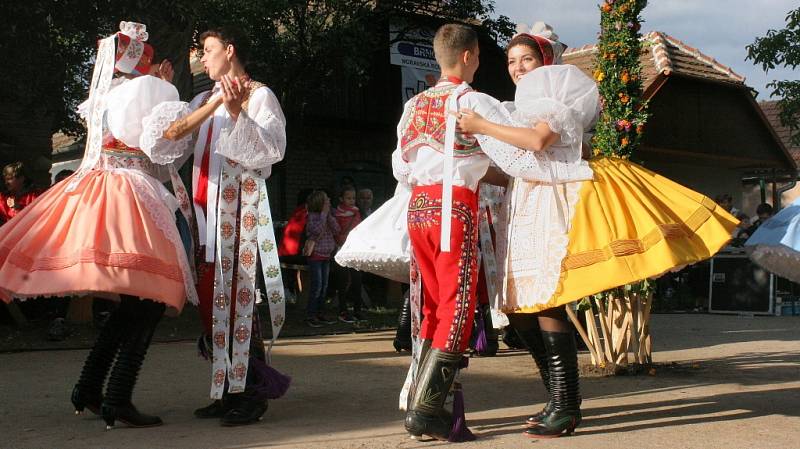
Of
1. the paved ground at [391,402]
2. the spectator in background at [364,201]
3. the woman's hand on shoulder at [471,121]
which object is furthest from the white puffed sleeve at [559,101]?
the spectator in background at [364,201]

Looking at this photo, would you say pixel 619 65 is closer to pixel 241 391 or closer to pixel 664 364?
pixel 664 364

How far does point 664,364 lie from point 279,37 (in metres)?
9.52

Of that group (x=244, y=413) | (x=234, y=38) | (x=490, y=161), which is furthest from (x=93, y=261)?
(x=490, y=161)

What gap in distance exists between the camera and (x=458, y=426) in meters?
4.37

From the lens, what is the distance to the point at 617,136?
6.85 m

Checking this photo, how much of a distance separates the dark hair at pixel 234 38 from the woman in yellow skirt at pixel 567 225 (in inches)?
52.4

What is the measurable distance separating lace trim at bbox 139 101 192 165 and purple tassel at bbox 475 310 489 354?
3.83 metres

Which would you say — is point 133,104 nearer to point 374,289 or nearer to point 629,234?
point 629,234

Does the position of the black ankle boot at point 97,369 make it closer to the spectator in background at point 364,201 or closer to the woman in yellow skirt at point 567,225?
the woman in yellow skirt at point 567,225

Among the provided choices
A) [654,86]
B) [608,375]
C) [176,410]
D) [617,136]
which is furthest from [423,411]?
[654,86]

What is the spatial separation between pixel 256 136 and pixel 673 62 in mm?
19220

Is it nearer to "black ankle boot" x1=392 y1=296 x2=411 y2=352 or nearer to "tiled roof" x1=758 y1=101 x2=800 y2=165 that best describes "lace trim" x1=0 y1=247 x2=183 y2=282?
"black ankle boot" x1=392 y1=296 x2=411 y2=352

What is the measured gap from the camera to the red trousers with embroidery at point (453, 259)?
4.35 m

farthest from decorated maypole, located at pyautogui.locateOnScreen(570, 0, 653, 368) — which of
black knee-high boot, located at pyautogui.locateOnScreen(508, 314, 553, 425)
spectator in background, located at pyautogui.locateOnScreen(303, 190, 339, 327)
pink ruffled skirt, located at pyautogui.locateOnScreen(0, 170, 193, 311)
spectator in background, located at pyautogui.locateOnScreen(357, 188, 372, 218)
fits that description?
spectator in background, located at pyautogui.locateOnScreen(357, 188, 372, 218)
